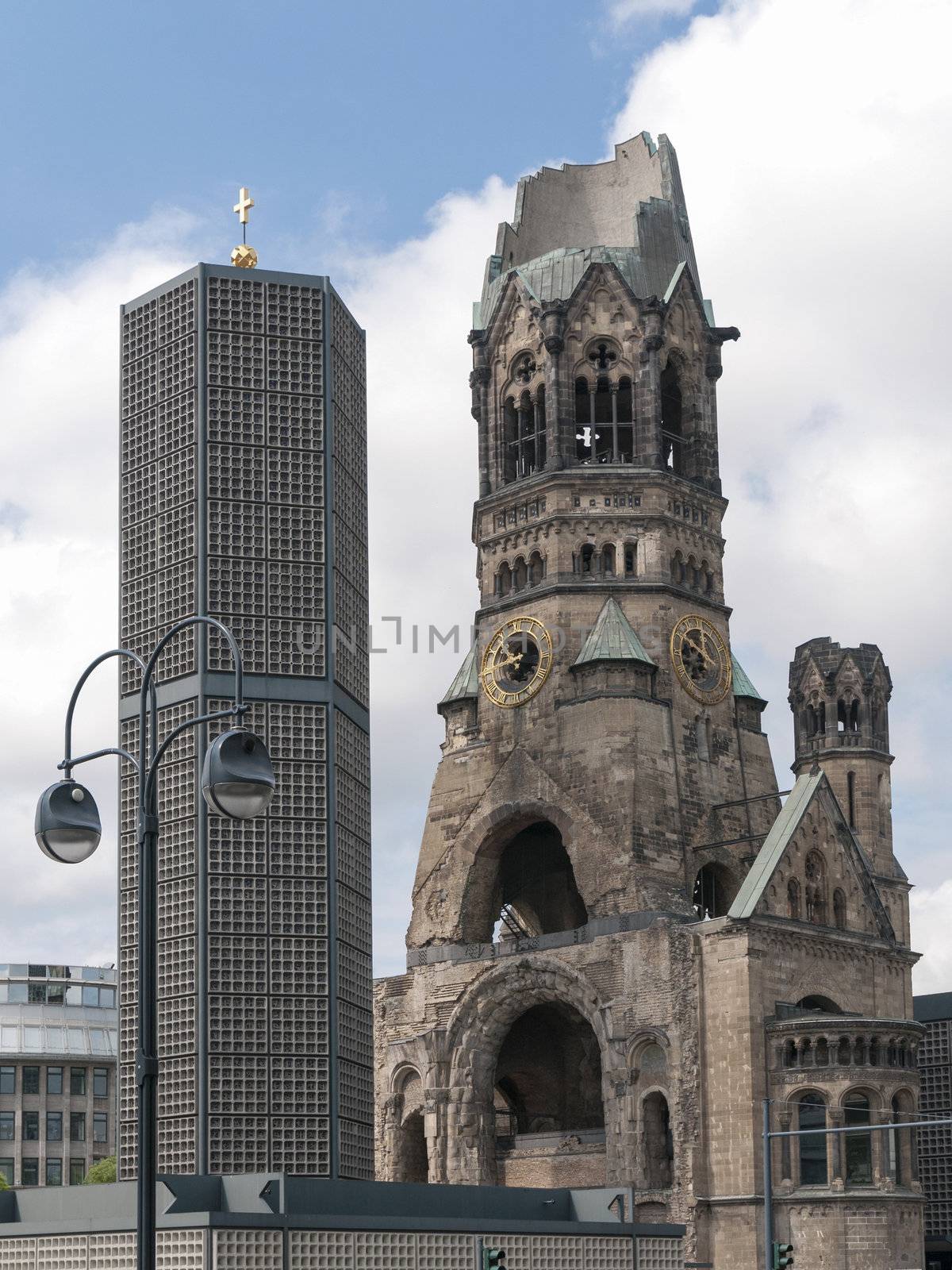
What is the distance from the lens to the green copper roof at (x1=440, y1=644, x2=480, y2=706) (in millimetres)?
90688

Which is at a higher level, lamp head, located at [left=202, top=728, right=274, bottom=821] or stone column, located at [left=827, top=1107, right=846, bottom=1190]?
lamp head, located at [left=202, top=728, right=274, bottom=821]

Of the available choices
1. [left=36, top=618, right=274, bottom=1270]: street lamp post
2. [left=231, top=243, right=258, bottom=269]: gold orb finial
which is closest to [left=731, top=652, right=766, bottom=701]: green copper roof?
[left=231, top=243, right=258, bottom=269]: gold orb finial

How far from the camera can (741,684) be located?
298ft

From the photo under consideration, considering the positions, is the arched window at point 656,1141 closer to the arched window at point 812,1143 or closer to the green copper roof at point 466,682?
the arched window at point 812,1143

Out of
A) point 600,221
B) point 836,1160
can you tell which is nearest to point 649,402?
point 600,221

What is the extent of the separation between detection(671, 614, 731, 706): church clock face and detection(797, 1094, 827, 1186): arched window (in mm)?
18360

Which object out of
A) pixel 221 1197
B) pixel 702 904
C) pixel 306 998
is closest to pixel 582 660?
pixel 702 904

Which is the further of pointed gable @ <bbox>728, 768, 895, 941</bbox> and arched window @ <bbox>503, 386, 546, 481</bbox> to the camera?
arched window @ <bbox>503, 386, 546, 481</bbox>

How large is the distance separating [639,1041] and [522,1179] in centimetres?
786

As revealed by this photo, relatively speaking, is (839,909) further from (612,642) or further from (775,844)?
(612,642)

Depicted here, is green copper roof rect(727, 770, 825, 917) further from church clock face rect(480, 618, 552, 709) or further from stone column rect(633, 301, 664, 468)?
stone column rect(633, 301, 664, 468)

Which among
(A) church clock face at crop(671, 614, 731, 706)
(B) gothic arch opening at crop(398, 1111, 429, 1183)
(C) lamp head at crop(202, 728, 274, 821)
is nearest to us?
(C) lamp head at crop(202, 728, 274, 821)

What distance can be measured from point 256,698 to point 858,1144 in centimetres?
2674

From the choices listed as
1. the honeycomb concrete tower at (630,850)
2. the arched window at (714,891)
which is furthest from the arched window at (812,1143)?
the arched window at (714,891)
